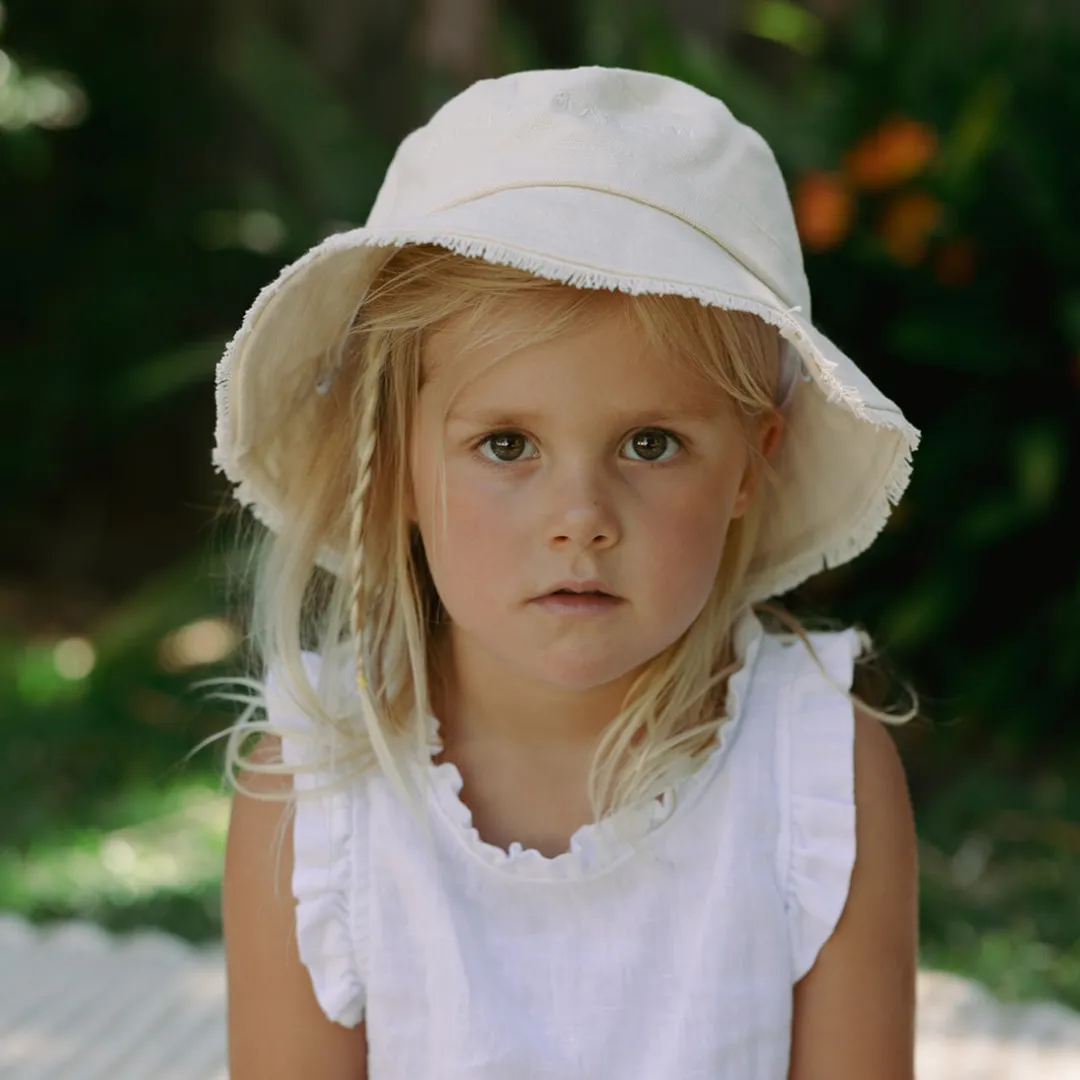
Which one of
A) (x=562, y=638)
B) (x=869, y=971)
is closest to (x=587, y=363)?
(x=562, y=638)

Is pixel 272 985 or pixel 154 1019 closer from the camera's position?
pixel 272 985

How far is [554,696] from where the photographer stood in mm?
1884

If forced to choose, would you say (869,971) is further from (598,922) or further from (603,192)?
(603,192)

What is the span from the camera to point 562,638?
1667 mm

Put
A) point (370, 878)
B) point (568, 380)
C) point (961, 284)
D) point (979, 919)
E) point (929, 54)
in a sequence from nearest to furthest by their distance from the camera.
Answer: point (568, 380)
point (370, 878)
point (979, 919)
point (961, 284)
point (929, 54)

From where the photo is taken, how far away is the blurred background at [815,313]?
378 cm

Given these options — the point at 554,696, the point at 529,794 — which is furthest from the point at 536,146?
the point at 529,794

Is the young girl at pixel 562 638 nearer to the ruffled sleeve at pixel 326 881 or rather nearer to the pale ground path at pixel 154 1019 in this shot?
the ruffled sleeve at pixel 326 881

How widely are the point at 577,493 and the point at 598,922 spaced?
1.79ft

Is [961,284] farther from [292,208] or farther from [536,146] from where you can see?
[536,146]

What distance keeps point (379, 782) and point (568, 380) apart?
59 centimetres

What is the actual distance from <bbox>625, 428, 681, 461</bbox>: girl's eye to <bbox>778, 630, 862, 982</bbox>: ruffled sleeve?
41cm

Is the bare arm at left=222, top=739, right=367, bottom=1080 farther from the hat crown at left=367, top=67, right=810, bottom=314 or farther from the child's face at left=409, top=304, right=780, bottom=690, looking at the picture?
the hat crown at left=367, top=67, right=810, bottom=314

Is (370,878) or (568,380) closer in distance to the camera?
(568,380)
